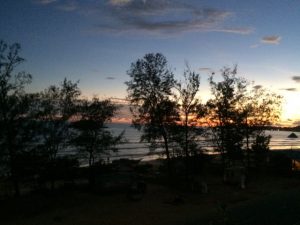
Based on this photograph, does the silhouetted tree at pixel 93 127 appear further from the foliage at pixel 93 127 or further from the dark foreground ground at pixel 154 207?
the dark foreground ground at pixel 154 207

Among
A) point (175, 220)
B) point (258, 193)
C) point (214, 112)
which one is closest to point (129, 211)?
point (175, 220)

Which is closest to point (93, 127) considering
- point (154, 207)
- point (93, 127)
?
point (93, 127)

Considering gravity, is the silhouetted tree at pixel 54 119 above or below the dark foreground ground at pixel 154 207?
above

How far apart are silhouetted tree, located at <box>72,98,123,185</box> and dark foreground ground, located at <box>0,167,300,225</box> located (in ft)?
13.6

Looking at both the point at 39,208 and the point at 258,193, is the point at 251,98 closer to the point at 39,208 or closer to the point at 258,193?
the point at 258,193

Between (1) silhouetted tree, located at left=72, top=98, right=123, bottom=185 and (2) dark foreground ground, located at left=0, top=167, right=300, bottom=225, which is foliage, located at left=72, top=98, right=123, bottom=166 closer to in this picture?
(1) silhouetted tree, located at left=72, top=98, right=123, bottom=185

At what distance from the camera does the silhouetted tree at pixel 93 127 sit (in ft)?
109

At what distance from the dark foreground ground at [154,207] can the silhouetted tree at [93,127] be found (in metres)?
4.13

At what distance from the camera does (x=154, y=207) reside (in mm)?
27938

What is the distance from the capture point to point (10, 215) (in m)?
25.0

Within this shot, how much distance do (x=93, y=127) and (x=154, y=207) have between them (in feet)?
32.4

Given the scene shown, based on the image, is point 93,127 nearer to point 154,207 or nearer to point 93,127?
point 93,127

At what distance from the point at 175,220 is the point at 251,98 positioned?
28.3 metres

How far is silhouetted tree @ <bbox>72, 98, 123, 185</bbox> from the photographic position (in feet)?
109
